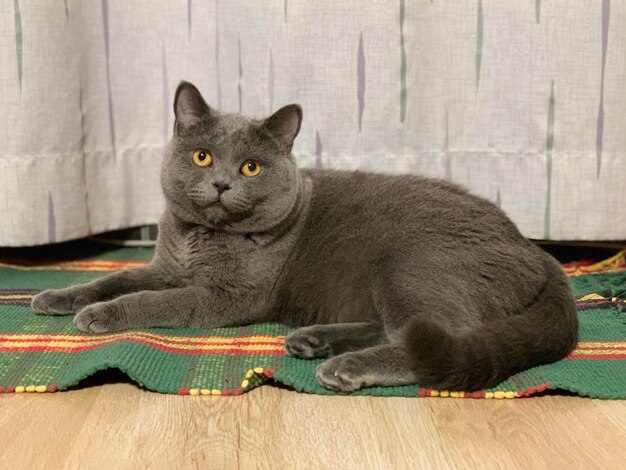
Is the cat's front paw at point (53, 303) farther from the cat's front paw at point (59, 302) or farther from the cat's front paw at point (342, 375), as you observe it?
the cat's front paw at point (342, 375)

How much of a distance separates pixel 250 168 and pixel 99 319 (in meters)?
0.42

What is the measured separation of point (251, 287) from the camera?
1.50 meters

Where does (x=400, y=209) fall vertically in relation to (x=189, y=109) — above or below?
below

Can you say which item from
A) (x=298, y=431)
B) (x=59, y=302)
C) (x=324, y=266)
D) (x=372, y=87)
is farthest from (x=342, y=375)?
(x=372, y=87)

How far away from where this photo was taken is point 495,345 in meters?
1.17

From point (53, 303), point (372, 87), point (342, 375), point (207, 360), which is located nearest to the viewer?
point (342, 375)

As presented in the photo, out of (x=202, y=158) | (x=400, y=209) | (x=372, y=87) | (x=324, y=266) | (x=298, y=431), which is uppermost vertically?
(x=372, y=87)

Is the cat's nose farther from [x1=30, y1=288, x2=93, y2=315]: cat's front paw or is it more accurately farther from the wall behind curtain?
the wall behind curtain

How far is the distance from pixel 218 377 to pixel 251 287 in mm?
310

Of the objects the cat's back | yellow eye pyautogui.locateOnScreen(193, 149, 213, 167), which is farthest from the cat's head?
the cat's back

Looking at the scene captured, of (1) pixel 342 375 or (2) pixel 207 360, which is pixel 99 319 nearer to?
(2) pixel 207 360

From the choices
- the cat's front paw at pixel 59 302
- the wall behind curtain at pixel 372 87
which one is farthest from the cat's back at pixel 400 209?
the cat's front paw at pixel 59 302

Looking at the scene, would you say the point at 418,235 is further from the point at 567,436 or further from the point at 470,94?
the point at 470,94

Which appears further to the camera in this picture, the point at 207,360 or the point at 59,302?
the point at 59,302
